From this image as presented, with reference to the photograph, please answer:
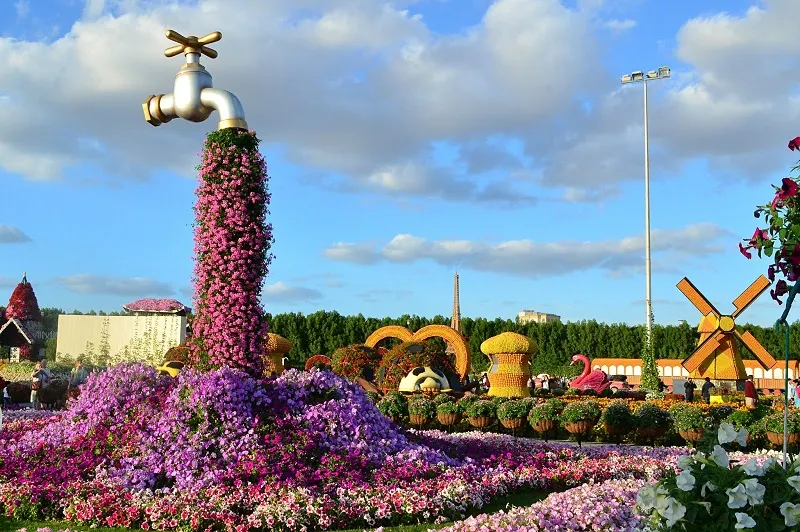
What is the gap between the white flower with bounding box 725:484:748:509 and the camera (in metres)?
3.71

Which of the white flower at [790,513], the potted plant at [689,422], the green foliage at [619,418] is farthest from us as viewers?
the green foliage at [619,418]

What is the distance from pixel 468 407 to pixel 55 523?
8594mm

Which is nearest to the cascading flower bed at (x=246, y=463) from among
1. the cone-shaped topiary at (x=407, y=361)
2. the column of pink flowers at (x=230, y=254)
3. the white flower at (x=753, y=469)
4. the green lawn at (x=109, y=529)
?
the green lawn at (x=109, y=529)

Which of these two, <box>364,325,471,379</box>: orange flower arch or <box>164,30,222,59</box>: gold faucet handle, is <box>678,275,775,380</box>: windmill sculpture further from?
<box>164,30,222,59</box>: gold faucet handle

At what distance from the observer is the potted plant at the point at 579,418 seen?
13344mm

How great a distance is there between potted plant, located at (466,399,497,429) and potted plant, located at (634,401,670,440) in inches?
101

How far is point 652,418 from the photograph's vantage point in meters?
13.4

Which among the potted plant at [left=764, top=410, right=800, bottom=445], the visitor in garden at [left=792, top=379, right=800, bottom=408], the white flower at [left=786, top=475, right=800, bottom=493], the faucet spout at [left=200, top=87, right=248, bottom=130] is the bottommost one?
the potted plant at [left=764, top=410, right=800, bottom=445]

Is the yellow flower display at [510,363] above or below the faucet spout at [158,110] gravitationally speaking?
below

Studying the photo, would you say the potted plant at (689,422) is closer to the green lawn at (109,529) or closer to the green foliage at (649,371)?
the green lawn at (109,529)

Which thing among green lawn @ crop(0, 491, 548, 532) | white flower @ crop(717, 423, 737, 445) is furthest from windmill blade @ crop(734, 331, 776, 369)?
white flower @ crop(717, 423, 737, 445)

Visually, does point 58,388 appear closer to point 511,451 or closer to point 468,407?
point 468,407

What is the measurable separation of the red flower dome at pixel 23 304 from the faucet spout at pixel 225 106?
40.1 meters

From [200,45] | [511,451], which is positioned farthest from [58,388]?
[511,451]
